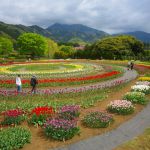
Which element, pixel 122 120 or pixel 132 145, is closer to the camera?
pixel 132 145

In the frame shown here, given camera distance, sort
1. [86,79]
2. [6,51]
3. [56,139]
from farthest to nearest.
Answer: [6,51], [86,79], [56,139]

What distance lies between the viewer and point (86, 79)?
115 ft

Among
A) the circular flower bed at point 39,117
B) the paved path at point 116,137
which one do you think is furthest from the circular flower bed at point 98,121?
the circular flower bed at point 39,117

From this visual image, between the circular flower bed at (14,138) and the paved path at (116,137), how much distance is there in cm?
177

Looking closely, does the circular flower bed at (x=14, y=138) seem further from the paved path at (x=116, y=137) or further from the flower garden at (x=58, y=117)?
the paved path at (x=116, y=137)

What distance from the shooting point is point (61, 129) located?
14.6m

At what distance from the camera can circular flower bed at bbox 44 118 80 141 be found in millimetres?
14383

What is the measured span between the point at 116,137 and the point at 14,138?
5.15 metres

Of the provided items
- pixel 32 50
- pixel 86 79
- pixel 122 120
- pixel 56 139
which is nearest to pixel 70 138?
pixel 56 139

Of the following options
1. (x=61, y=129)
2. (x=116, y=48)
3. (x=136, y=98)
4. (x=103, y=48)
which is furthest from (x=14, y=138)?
(x=103, y=48)

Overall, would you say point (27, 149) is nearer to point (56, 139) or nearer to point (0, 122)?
point (56, 139)

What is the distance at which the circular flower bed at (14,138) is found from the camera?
42.4ft

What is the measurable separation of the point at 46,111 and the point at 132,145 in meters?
5.74

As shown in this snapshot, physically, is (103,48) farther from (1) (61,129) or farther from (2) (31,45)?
(1) (61,129)
